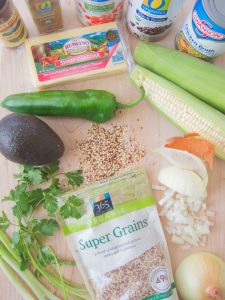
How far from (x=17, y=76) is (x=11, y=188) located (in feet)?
1.00

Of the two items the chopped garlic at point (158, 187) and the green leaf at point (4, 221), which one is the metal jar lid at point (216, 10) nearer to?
the chopped garlic at point (158, 187)

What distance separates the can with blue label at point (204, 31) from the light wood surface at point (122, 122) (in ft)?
0.31

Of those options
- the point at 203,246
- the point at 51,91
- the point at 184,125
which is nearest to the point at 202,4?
the point at 184,125

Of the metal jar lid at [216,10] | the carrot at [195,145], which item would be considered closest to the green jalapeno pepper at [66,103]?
the carrot at [195,145]

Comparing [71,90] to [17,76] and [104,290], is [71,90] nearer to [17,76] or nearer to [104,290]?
[17,76]

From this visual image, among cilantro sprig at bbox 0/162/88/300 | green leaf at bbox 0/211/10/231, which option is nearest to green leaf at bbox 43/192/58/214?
cilantro sprig at bbox 0/162/88/300

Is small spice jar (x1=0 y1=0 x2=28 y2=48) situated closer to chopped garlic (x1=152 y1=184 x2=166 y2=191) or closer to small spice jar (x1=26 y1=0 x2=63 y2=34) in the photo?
small spice jar (x1=26 y1=0 x2=63 y2=34)

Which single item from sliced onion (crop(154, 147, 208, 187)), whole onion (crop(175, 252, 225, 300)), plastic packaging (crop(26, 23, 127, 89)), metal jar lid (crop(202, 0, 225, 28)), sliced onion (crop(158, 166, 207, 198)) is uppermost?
metal jar lid (crop(202, 0, 225, 28))

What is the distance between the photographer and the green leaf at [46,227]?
0.77 meters

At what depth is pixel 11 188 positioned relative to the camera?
0.82 m

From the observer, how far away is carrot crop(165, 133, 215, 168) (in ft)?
2.52

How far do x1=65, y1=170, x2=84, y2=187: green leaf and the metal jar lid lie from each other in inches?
18.6

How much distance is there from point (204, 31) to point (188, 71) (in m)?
0.12

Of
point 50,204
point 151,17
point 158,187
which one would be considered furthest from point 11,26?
point 158,187
